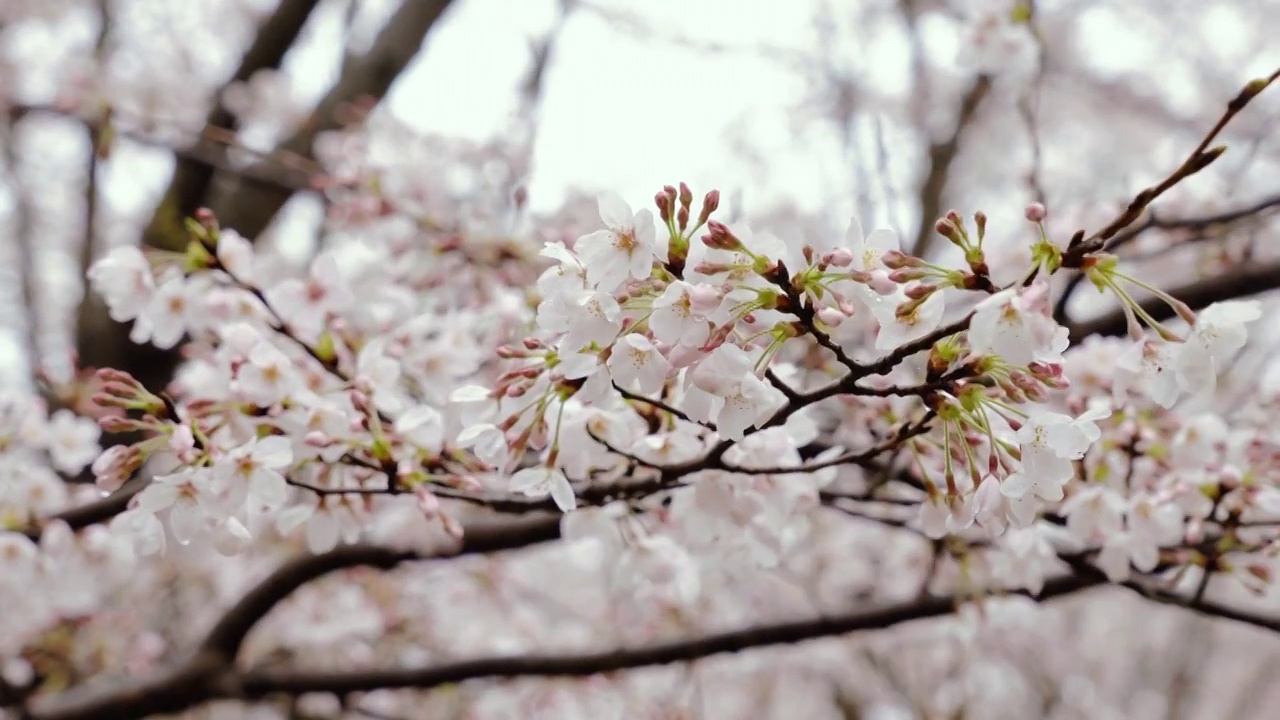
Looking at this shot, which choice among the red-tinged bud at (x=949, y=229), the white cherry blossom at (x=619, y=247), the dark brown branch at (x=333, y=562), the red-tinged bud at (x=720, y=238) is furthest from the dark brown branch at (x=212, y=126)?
the red-tinged bud at (x=949, y=229)

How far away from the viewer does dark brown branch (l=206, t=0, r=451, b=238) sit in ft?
10.5

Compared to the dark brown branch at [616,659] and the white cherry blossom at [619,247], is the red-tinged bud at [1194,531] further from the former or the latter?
the white cherry blossom at [619,247]

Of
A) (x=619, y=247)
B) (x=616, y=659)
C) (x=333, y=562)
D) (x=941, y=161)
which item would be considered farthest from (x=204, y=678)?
(x=941, y=161)

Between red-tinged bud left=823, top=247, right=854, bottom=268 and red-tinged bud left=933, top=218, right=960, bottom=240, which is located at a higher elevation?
red-tinged bud left=933, top=218, right=960, bottom=240

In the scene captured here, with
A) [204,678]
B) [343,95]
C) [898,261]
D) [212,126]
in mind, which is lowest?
[204,678]

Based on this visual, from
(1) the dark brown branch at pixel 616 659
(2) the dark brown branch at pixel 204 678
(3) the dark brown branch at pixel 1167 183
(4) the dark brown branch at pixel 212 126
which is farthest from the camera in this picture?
(4) the dark brown branch at pixel 212 126

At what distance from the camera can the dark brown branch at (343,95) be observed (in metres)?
3.20

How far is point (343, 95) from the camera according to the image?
3.30 m

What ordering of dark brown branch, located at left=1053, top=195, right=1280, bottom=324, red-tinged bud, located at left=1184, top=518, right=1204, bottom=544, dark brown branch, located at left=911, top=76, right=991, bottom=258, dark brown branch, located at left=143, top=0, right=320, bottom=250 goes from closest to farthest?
red-tinged bud, located at left=1184, top=518, right=1204, bottom=544 → dark brown branch, located at left=1053, top=195, right=1280, bottom=324 → dark brown branch, located at left=143, top=0, right=320, bottom=250 → dark brown branch, located at left=911, top=76, right=991, bottom=258

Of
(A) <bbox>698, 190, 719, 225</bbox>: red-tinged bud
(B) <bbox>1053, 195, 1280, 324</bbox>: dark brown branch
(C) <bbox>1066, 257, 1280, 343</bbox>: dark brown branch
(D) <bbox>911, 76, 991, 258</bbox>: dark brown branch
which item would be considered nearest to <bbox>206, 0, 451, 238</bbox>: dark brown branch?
(D) <bbox>911, 76, 991, 258</bbox>: dark brown branch

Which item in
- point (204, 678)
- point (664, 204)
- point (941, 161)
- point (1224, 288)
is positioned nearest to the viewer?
point (664, 204)

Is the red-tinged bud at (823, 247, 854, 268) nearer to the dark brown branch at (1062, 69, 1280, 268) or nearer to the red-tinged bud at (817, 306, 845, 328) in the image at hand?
the red-tinged bud at (817, 306, 845, 328)

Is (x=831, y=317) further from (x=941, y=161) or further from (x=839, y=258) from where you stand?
(x=941, y=161)

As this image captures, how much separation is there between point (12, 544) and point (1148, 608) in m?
8.08
